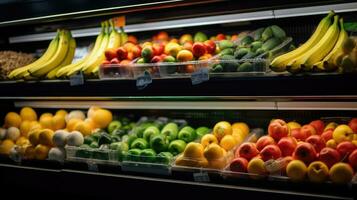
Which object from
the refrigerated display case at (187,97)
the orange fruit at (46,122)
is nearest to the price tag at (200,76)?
the refrigerated display case at (187,97)

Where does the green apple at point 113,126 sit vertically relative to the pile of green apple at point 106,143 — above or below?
above

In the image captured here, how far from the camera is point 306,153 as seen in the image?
2.16 metres

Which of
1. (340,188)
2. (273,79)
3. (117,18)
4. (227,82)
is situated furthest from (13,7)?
(340,188)

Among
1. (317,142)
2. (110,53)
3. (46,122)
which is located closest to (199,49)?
(110,53)

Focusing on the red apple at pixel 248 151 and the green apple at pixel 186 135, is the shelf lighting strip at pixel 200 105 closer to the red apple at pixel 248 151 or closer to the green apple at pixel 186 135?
the green apple at pixel 186 135

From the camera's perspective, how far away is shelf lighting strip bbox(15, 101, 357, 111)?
260cm

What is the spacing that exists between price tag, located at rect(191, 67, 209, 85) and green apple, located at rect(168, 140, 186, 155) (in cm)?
46

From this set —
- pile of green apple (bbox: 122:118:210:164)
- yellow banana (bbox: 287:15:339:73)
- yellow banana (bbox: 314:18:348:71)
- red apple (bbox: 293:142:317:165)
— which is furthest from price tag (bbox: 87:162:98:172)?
yellow banana (bbox: 314:18:348:71)

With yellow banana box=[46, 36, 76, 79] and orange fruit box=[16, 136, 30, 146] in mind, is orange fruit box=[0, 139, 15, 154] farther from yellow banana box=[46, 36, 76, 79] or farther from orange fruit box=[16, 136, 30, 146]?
yellow banana box=[46, 36, 76, 79]

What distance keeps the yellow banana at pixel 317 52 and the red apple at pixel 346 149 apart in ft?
1.34

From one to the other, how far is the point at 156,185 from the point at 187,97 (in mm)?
520

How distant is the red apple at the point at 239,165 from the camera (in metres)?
2.29

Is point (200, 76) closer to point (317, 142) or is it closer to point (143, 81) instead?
point (143, 81)

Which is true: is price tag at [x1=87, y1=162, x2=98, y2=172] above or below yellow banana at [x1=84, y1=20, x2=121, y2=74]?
below
